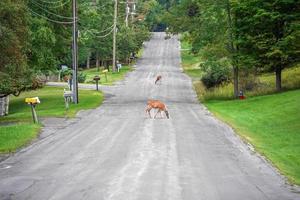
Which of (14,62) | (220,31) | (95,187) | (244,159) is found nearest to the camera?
(95,187)

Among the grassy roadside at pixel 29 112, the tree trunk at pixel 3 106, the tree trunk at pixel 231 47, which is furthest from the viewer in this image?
the tree trunk at pixel 231 47

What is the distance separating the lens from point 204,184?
13.7 meters

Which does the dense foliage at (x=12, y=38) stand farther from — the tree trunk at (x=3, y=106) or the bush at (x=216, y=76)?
the bush at (x=216, y=76)

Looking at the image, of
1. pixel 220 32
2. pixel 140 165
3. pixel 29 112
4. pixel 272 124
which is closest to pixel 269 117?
pixel 272 124

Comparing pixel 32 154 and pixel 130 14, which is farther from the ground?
pixel 130 14

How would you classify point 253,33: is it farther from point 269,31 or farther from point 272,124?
point 272,124

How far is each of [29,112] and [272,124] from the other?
55.4 feet

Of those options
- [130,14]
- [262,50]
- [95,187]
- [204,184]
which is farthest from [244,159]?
[130,14]

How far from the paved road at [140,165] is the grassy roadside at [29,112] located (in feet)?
2.98

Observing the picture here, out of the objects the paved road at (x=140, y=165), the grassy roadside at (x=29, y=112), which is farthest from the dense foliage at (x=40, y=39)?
the paved road at (x=140, y=165)

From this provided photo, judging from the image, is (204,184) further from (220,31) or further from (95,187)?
(220,31)

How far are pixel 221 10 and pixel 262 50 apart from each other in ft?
15.6

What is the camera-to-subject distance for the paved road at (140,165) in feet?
42.4

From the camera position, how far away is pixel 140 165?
16109 mm
